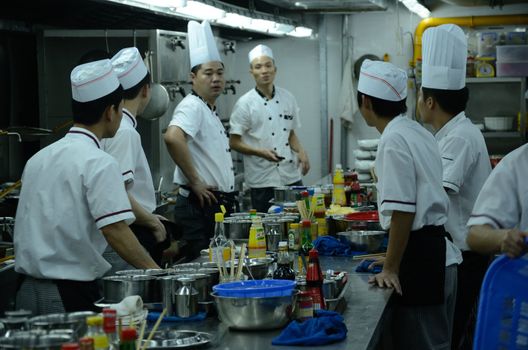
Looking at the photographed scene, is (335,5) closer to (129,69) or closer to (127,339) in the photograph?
(129,69)

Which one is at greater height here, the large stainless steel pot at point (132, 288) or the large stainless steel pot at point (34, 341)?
the large stainless steel pot at point (34, 341)

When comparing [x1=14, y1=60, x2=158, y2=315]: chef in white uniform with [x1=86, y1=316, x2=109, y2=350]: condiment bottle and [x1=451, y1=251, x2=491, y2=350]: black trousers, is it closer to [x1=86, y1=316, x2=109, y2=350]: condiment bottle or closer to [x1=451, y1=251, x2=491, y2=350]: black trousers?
[x1=86, y1=316, x2=109, y2=350]: condiment bottle

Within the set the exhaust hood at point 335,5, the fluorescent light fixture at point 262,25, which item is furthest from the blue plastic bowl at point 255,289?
the exhaust hood at point 335,5

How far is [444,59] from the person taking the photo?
4605mm

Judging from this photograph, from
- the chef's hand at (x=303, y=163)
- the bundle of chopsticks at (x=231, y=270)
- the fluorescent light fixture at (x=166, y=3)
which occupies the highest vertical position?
the fluorescent light fixture at (x=166, y=3)

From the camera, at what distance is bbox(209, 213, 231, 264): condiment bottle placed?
3.48 meters

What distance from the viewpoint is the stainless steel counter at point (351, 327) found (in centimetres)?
282

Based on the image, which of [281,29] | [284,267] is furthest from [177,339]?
[281,29]

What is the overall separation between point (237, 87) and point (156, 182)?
3.63 m

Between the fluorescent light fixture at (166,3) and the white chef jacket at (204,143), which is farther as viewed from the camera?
the white chef jacket at (204,143)

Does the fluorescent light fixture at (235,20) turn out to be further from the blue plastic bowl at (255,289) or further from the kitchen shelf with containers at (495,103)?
the blue plastic bowl at (255,289)

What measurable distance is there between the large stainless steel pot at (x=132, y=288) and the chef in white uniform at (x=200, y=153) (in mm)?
2648

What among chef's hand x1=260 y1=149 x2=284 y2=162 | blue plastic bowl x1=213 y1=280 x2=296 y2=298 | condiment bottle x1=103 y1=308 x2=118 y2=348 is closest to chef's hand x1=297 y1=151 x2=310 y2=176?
chef's hand x1=260 y1=149 x2=284 y2=162

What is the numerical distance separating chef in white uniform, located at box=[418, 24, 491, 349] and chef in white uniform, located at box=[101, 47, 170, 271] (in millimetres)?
1404
